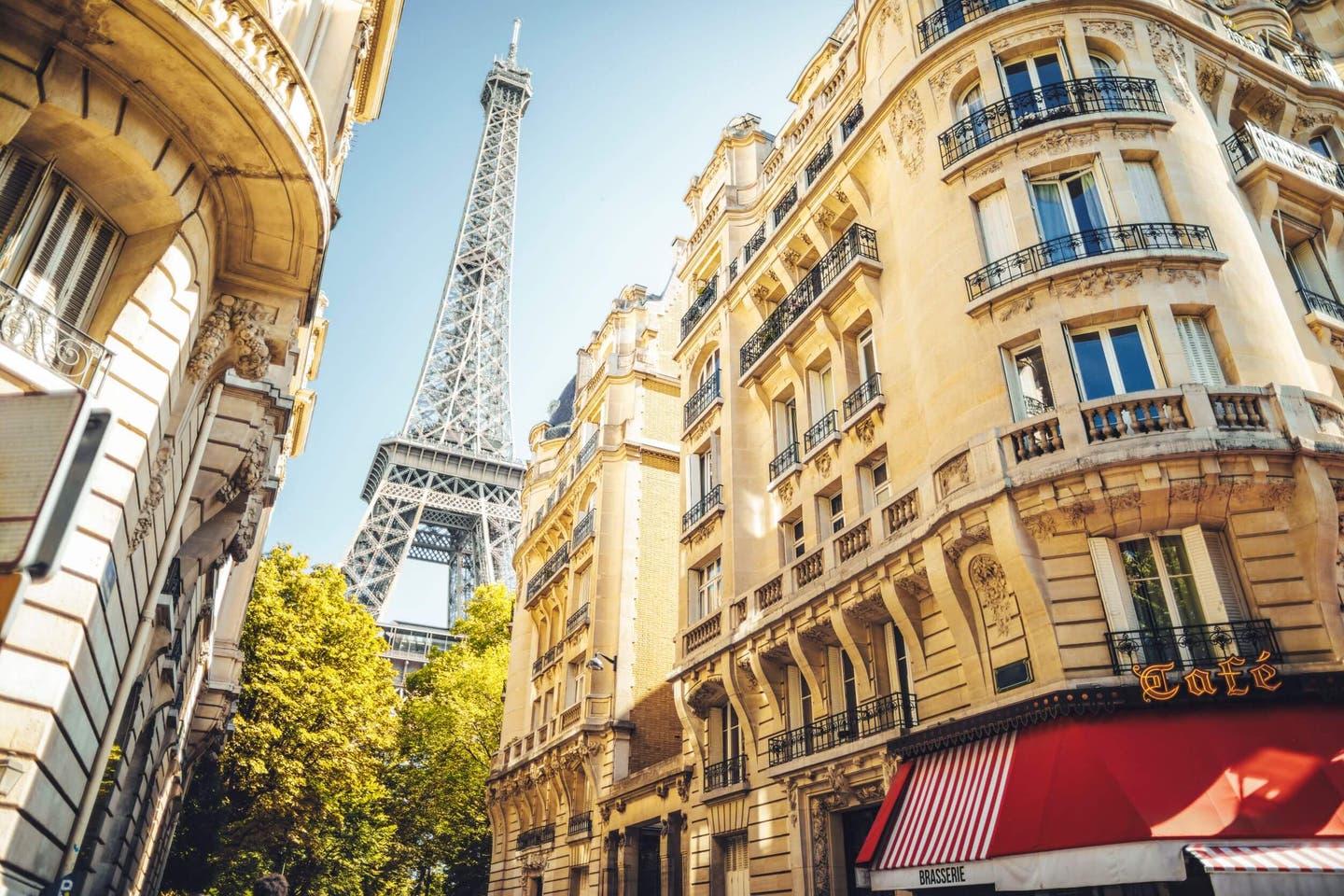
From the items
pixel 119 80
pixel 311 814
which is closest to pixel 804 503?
pixel 119 80

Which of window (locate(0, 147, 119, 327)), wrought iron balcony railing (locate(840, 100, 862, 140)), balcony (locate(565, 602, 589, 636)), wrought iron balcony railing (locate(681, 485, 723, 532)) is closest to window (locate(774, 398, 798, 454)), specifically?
wrought iron balcony railing (locate(681, 485, 723, 532))

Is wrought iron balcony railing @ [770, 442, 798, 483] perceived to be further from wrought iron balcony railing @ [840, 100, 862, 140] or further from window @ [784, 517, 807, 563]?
wrought iron balcony railing @ [840, 100, 862, 140]

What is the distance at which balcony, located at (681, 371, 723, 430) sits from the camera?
79.1 ft

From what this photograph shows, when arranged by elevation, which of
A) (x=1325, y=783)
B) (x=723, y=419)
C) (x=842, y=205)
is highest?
(x=842, y=205)

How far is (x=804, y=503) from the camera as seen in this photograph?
63.8ft

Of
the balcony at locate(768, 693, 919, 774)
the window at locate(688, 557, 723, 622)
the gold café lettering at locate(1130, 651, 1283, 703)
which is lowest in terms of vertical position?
the gold café lettering at locate(1130, 651, 1283, 703)

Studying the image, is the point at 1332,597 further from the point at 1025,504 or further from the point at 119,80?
the point at 119,80

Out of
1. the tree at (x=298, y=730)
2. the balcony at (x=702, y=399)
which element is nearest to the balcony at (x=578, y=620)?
the tree at (x=298, y=730)

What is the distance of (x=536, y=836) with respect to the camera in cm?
3134

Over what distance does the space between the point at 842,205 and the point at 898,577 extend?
32.9 ft

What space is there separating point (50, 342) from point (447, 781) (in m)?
37.0

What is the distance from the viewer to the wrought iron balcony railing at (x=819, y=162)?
22.0 meters

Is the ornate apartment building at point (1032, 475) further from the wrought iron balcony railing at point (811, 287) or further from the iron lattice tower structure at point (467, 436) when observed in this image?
the iron lattice tower structure at point (467, 436)

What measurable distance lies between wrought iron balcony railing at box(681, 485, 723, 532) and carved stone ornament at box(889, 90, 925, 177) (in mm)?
8772
